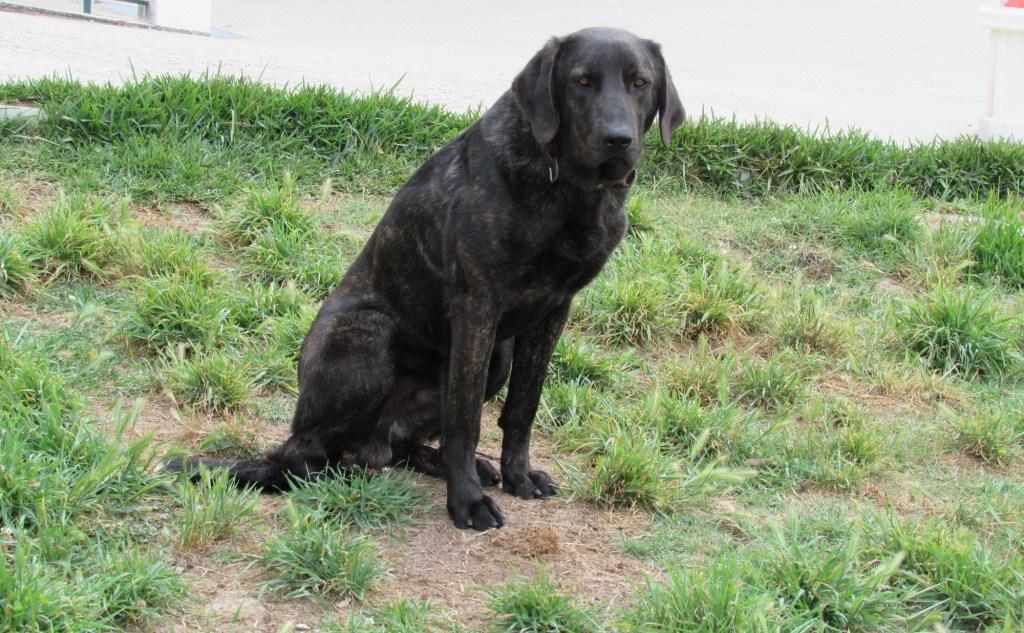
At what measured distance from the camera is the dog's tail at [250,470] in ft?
13.3

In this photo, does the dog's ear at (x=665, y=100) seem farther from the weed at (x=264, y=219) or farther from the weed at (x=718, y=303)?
the weed at (x=264, y=219)

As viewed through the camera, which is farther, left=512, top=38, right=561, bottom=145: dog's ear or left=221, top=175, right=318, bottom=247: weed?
left=221, top=175, right=318, bottom=247: weed

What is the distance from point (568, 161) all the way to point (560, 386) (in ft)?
4.32

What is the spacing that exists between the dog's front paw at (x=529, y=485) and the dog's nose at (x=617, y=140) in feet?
3.89

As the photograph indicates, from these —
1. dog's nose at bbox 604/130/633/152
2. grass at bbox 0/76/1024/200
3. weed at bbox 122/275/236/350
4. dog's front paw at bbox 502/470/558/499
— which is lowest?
dog's front paw at bbox 502/470/558/499

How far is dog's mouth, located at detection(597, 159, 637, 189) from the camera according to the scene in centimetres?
383

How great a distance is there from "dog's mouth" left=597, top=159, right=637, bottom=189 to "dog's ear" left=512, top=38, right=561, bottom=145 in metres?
0.18

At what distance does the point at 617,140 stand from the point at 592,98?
0.18 m

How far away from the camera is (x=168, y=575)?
11.1 feet

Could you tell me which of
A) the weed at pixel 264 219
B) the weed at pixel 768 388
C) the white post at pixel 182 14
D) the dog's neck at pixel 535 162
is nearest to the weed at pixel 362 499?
the dog's neck at pixel 535 162

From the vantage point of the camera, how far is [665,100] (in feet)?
13.1

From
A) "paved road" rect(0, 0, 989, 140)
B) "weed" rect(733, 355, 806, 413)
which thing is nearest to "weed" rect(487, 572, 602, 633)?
"weed" rect(733, 355, 806, 413)

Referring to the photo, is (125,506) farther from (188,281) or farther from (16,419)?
(188,281)

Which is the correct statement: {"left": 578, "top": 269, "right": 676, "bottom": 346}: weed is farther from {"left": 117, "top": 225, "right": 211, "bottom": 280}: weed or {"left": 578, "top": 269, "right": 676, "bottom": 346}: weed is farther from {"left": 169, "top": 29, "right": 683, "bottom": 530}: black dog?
{"left": 117, "top": 225, "right": 211, "bottom": 280}: weed
